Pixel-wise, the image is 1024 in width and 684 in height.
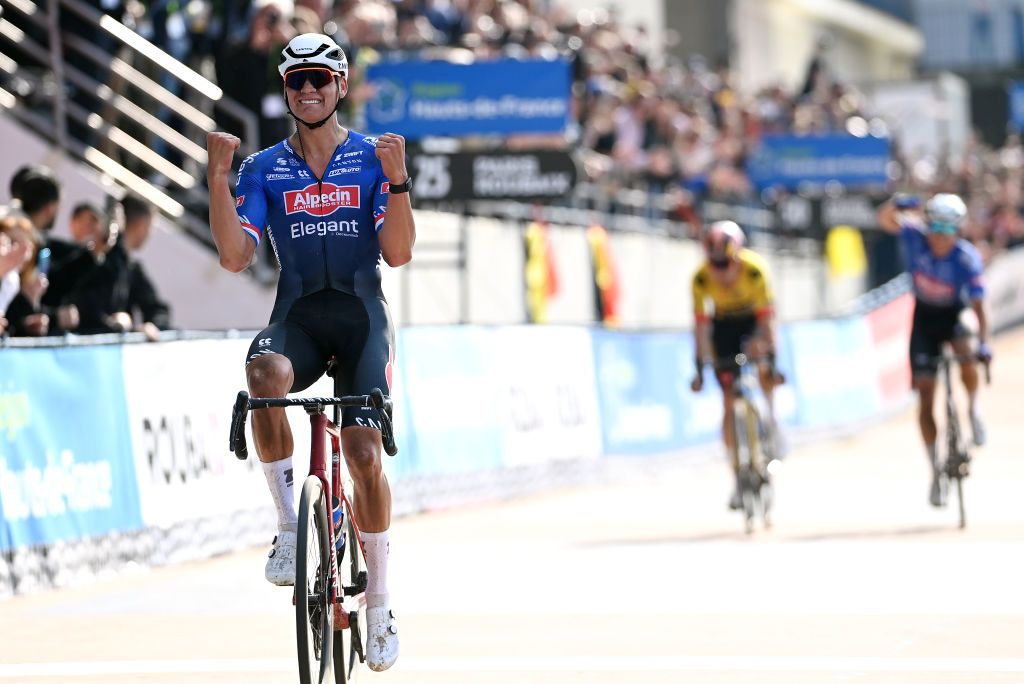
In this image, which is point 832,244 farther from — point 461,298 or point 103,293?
point 103,293

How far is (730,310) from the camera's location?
1574 cm

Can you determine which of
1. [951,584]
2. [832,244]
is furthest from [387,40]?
[832,244]

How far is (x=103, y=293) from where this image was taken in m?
13.1

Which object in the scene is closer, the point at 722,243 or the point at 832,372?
the point at 722,243

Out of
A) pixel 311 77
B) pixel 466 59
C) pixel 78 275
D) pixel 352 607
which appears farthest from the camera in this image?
pixel 466 59

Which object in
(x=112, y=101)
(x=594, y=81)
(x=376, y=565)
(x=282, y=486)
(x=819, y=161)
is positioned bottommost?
(x=376, y=565)

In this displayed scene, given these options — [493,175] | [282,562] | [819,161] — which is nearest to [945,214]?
[493,175]

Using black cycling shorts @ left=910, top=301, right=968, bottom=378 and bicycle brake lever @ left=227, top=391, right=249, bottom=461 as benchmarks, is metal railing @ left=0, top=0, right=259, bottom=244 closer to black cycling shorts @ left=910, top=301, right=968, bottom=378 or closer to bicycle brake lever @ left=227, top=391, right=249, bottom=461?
black cycling shorts @ left=910, top=301, right=968, bottom=378

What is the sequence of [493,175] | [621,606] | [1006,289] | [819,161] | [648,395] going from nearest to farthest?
[621,606] → [493,175] → [648,395] → [819,161] → [1006,289]

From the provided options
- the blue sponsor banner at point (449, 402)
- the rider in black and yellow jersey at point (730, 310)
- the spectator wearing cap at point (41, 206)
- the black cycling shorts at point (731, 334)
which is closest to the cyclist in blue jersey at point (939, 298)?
the rider in black and yellow jersey at point (730, 310)

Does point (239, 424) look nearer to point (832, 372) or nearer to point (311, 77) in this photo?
point (311, 77)

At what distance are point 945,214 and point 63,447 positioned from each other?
650 cm

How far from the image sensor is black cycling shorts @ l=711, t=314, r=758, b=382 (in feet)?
51.6

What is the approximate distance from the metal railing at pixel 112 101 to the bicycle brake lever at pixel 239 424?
10414 mm
